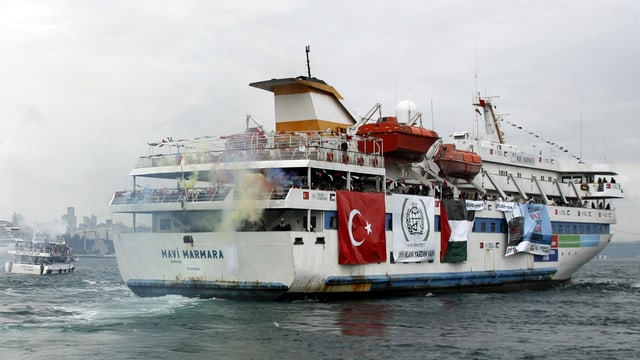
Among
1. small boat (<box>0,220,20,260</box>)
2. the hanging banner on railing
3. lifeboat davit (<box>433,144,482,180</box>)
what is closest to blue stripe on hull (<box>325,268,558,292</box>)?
the hanging banner on railing

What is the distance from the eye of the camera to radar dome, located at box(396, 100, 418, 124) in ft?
140

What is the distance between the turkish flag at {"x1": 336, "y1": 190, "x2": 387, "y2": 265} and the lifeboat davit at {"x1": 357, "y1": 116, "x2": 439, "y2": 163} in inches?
126

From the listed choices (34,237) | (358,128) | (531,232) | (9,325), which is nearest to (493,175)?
(531,232)

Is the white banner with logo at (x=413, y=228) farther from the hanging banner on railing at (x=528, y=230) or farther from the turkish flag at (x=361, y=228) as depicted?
the hanging banner on railing at (x=528, y=230)

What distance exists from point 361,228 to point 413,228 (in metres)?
3.97

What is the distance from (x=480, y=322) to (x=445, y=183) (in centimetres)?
1486

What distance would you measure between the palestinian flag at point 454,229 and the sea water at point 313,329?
150 inches

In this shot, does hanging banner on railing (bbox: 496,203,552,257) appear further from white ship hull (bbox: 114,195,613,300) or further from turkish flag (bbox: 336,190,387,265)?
turkish flag (bbox: 336,190,387,265)

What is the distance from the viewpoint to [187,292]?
108 ft

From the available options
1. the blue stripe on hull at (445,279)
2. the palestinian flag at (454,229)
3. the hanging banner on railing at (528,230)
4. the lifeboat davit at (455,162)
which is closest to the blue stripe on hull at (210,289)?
the blue stripe on hull at (445,279)

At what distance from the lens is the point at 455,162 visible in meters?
42.4

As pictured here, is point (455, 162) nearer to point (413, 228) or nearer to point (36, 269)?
point (413, 228)

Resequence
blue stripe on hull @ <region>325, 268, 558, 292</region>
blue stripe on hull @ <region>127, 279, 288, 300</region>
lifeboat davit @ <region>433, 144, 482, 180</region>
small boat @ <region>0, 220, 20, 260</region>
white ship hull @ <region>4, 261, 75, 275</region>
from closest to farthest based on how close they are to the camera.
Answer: blue stripe on hull @ <region>127, 279, 288, 300</region> < blue stripe on hull @ <region>325, 268, 558, 292</region> < lifeboat davit @ <region>433, 144, 482, 180</region> < small boat @ <region>0, 220, 20, 260</region> < white ship hull @ <region>4, 261, 75, 275</region>

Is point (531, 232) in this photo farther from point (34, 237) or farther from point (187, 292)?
point (34, 237)
